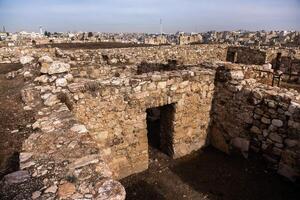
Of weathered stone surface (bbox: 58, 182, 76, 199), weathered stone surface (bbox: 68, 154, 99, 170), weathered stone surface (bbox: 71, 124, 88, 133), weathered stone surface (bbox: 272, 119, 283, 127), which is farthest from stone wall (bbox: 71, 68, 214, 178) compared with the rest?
weathered stone surface (bbox: 58, 182, 76, 199)

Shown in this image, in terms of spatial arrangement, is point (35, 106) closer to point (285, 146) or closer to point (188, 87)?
point (188, 87)

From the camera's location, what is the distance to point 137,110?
238 inches

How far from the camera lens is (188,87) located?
673 cm

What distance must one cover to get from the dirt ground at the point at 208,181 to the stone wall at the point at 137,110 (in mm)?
384

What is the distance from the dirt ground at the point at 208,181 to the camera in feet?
18.3

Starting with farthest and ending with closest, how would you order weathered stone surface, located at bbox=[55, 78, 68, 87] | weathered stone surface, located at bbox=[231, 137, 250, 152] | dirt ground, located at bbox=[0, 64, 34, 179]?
weathered stone surface, located at bbox=[231, 137, 250, 152] < weathered stone surface, located at bbox=[55, 78, 68, 87] < dirt ground, located at bbox=[0, 64, 34, 179]

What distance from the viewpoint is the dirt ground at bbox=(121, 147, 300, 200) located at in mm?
5586

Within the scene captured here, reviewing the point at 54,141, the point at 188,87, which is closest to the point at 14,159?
the point at 54,141

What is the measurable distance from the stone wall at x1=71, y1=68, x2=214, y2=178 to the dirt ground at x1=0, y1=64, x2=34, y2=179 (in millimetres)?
1180

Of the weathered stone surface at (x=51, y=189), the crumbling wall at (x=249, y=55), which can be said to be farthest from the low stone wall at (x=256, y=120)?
the crumbling wall at (x=249, y=55)

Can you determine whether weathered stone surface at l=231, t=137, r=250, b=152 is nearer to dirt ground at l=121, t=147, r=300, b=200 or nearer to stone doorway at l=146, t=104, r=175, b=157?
dirt ground at l=121, t=147, r=300, b=200

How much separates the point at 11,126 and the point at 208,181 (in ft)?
15.0

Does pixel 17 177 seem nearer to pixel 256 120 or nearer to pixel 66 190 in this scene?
pixel 66 190

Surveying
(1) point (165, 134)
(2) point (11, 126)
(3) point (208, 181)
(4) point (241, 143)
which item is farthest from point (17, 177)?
(4) point (241, 143)
